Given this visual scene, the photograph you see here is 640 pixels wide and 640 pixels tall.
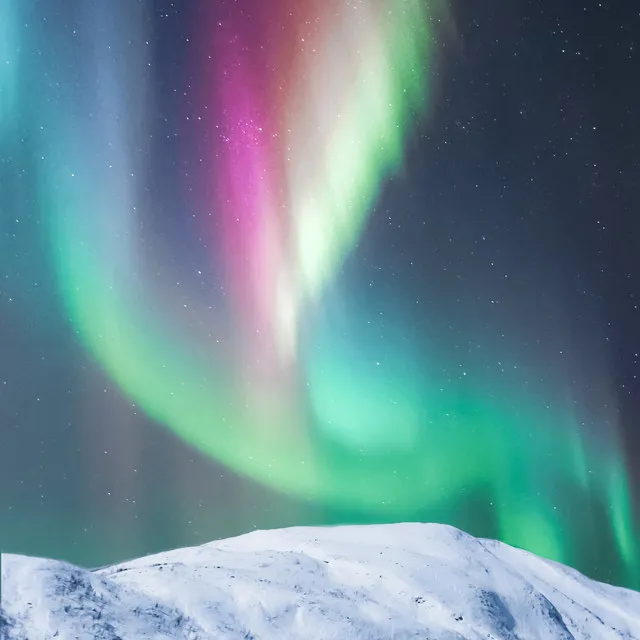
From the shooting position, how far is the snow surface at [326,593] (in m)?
5.39

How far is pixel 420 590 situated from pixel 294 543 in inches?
123

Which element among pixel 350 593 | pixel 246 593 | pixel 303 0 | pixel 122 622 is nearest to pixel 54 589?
pixel 122 622

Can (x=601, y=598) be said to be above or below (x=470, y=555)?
below

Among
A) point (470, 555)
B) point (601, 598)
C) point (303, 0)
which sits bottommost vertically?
point (601, 598)

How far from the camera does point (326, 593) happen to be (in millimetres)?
8367

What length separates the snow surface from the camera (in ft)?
17.7

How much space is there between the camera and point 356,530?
44.6 ft

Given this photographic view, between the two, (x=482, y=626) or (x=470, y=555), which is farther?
(x=470, y=555)

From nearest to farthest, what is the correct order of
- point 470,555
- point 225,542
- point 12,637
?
point 12,637 → point 225,542 → point 470,555

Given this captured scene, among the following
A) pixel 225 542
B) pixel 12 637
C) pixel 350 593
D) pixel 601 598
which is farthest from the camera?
pixel 601 598

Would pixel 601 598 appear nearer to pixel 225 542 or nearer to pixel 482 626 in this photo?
pixel 482 626

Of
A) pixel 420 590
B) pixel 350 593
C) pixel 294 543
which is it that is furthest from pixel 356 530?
pixel 350 593

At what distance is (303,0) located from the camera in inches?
270

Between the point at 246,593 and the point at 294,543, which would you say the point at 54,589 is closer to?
the point at 246,593
